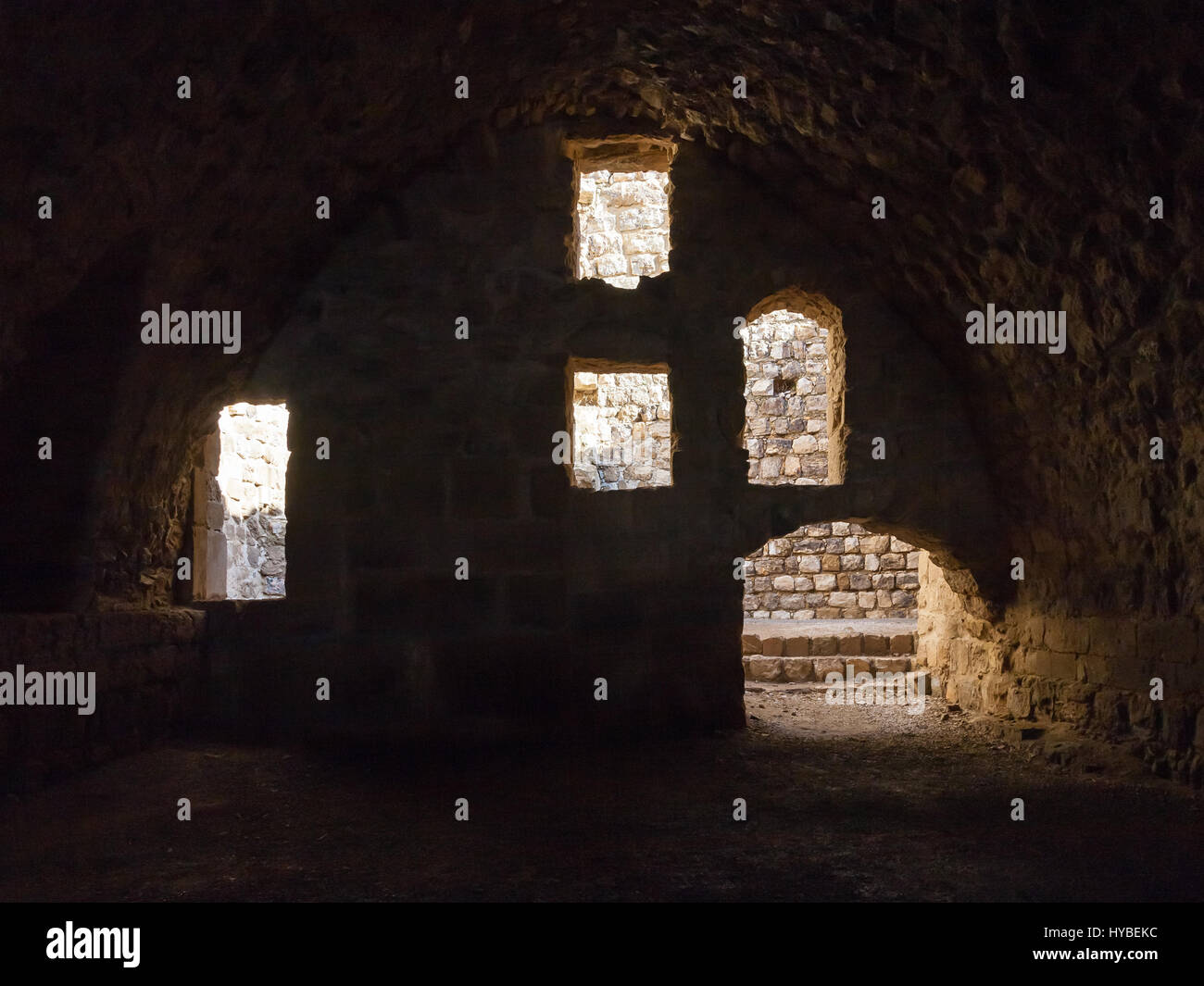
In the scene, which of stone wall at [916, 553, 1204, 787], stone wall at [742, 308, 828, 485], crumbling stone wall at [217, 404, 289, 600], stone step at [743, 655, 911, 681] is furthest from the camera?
stone wall at [742, 308, 828, 485]

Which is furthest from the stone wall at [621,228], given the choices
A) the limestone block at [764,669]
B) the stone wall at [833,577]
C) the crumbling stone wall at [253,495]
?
the limestone block at [764,669]

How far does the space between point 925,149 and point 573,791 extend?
397 cm

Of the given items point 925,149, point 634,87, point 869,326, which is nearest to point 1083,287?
point 925,149

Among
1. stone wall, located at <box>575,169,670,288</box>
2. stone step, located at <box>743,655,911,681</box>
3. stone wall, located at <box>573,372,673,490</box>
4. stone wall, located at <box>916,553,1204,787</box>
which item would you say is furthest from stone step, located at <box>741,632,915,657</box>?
stone wall, located at <box>575,169,670,288</box>

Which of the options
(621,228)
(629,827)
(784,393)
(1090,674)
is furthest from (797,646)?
(621,228)

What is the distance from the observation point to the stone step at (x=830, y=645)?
9.37m

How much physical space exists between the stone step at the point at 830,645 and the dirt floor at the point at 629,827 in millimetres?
3238

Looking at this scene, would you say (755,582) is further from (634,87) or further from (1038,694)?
(634,87)

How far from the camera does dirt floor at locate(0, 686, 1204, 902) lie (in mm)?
3408

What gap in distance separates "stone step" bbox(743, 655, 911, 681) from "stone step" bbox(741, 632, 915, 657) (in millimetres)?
125

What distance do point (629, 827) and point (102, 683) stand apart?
3041 millimetres

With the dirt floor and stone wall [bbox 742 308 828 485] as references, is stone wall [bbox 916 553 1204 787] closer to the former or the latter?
the dirt floor

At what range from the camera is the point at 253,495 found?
10484 mm

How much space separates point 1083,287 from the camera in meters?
4.86
